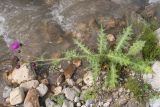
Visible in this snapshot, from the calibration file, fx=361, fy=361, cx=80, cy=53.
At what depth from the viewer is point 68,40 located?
19.5 ft

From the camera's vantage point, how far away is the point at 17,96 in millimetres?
5316

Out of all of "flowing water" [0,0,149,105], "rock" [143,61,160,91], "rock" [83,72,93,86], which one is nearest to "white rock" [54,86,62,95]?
"rock" [83,72,93,86]

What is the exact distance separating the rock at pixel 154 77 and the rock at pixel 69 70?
3.70ft

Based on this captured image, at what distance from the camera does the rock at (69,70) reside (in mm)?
5492

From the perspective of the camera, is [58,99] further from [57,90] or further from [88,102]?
[88,102]

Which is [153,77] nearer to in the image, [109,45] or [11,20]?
[109,45]

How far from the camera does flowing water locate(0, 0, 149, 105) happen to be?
19.6ft

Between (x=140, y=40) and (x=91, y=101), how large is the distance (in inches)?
45.9

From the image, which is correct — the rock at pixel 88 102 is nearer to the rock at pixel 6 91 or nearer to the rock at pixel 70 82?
the rock at pixel 70 82

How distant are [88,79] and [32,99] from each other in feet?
2.85

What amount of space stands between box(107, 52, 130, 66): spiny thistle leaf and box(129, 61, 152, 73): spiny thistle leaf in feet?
0.42

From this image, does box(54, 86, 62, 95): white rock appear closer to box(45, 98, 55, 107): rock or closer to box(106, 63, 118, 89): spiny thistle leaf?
box(45, 98, 55, 107): rock

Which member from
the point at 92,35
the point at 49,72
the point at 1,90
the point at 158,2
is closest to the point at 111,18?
the point at 92,35

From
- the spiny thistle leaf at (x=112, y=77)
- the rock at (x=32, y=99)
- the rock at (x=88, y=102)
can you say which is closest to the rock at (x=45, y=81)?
the rock at (x=32, y=99)
